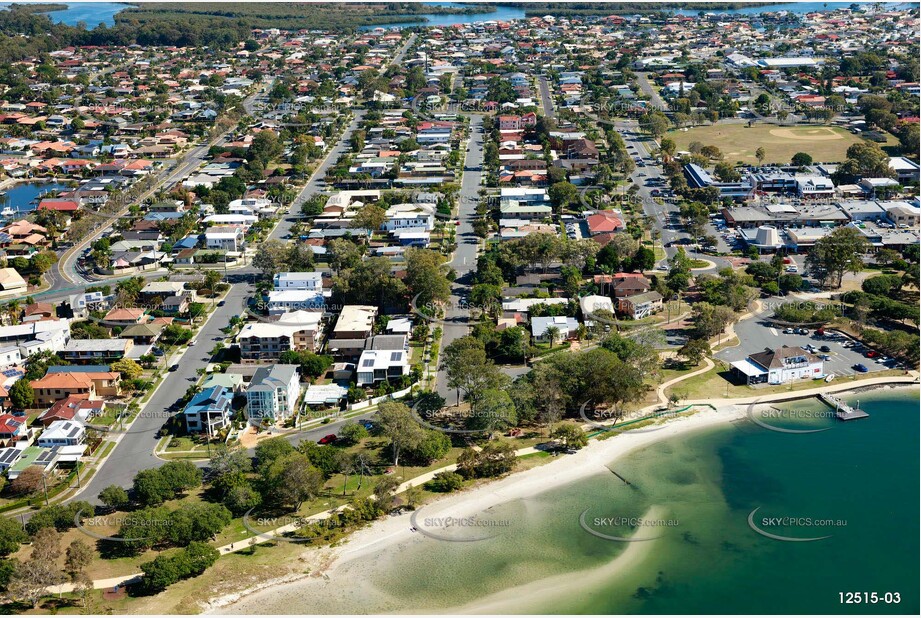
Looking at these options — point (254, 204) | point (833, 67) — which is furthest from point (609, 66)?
point (254, 204)

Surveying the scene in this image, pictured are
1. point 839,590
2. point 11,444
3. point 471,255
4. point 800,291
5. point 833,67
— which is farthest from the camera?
point 833,67

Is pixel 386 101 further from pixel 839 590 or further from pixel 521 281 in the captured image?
pixel 839 590

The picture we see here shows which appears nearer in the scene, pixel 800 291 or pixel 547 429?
pixel 547 429

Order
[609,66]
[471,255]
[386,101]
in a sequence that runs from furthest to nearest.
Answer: [609,66], [386,101], [471,255]

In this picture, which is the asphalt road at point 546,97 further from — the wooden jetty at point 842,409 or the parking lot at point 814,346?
the wooden jetty at point 842,409

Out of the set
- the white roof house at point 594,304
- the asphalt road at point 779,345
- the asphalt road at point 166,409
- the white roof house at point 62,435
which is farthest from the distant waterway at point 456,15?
the white roof house at point 62,435

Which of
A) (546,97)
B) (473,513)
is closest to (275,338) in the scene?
(473,513)

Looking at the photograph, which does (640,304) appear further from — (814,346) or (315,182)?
(315,182)

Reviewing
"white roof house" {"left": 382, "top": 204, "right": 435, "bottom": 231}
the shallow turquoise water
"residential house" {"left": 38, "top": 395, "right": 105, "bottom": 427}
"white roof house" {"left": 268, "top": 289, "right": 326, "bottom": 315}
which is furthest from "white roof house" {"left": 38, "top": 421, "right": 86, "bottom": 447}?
"white roof house" {"left": 382, "top": 204, "right": 435, "bottom": 231}
